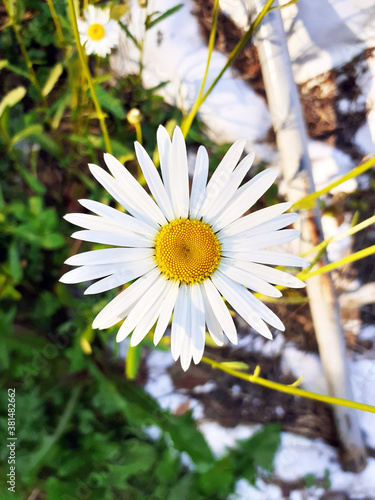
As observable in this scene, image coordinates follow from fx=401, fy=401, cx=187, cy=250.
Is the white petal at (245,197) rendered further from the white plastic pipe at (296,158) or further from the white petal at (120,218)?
the white plastic pipe at (296,158)

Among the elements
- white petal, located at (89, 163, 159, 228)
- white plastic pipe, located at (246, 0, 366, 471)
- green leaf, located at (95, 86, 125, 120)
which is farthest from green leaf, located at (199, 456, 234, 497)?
green leaf, located at (95, 86, 125, 120)

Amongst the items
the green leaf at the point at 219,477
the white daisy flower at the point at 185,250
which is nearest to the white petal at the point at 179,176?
the white daisy flower at the point at 185,250

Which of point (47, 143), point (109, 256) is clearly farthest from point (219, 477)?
point (47, 143)

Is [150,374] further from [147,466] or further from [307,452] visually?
[307,452]

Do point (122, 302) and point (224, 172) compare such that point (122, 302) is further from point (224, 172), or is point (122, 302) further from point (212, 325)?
point (224, 172)

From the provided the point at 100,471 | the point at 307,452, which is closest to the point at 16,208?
the point at 100,471
